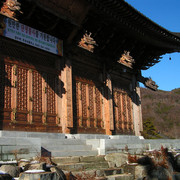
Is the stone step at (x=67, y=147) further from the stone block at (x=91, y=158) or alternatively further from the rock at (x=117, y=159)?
the rock at (x=117, y=159)

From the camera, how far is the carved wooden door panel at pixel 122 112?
546 inches

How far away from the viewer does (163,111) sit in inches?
3184

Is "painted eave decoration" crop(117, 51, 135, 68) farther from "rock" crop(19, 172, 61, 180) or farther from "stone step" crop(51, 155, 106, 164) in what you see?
"rock" crop(19, 172, 61, 180)

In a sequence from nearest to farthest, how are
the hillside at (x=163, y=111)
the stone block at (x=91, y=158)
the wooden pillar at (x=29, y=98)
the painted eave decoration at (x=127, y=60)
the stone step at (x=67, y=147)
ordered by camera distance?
the stone block at (x=91, y=158) < the stone step at (x=67, y=147) < the wooden pillar at (x=29, y=98) < the painted eave decoration at (x=127, y=60) < the hillside at (x=163, y=111)

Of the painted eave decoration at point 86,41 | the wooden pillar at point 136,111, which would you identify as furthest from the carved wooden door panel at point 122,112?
the painted eave decoration at point 86,41

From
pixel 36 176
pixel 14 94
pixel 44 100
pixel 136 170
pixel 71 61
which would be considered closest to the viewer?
pixel 36 176

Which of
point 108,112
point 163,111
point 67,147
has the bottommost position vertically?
point 67,147

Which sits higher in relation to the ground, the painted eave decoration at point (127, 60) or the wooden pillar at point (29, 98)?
the painted eave decoration at point (127, 60)

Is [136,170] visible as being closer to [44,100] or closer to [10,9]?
[44,100]

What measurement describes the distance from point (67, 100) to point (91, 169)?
448cm

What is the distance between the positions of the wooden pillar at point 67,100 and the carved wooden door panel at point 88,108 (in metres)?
0.74

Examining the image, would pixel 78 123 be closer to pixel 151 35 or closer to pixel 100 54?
pixel 100 54

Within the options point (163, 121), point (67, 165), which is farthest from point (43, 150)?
point (163, 121)

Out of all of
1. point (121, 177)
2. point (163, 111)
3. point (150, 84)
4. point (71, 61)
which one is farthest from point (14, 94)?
point (163, 111)
